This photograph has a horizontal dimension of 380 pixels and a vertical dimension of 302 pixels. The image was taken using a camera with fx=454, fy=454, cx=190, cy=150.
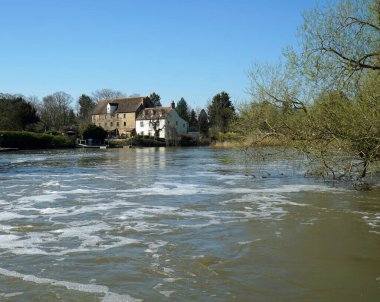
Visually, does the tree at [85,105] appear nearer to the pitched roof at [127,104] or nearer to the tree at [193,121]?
the pitched roof at [127,104]

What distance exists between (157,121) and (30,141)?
81.8ft

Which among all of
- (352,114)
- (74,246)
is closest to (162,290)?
(74,246)

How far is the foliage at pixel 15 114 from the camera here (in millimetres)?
69787

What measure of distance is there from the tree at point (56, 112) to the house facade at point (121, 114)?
825cm

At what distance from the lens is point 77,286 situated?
6.33 meters

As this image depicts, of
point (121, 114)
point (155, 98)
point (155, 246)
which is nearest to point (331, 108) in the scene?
point (155, 246)

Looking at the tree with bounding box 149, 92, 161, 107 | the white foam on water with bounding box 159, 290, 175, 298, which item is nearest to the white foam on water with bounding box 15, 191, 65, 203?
the white foam on water with bounding box 159, 290, 175, 298

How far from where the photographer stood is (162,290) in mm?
6199

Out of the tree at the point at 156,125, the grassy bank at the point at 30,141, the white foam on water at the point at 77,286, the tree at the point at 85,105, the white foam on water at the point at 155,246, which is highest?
the tree at the point at 85,105

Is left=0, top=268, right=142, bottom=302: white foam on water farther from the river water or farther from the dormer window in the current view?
the dormer window

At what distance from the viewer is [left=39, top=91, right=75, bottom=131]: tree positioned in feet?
310

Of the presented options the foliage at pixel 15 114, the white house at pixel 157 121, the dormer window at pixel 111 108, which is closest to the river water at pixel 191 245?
the foliage at pixel 15 114

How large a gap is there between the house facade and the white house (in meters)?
1.43

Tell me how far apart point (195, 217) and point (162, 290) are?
5253 mm
